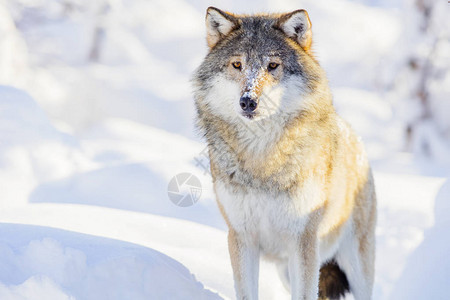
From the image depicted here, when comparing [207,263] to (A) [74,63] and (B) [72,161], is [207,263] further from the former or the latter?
(A) [74,63]

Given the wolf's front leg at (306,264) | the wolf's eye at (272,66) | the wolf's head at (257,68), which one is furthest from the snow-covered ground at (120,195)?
the wolf's eye at (272,66)

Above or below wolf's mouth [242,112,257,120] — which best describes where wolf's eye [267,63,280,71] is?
above

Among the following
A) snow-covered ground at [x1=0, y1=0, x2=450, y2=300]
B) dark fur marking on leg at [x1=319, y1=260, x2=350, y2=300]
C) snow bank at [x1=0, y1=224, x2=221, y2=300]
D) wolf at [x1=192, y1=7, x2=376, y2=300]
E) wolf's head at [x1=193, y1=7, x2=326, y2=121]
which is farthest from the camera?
dark fur marking on leg at [x1=319, y1=260, x2=350, y2=300]

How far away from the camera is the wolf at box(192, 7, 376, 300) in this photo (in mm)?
3443

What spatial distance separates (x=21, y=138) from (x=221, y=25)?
4898 millimetres

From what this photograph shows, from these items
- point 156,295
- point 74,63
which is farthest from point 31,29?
point 156,295

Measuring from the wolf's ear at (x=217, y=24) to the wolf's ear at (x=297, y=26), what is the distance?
1.13 ft

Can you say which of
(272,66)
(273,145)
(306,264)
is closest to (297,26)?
(272,66)

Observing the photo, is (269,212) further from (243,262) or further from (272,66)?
(272,66)

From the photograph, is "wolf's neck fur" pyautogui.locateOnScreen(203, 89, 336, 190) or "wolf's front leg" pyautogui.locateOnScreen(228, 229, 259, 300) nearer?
"wolf's neck fur" pyautogui.locateOnScreen(203, 89, 336, 190)

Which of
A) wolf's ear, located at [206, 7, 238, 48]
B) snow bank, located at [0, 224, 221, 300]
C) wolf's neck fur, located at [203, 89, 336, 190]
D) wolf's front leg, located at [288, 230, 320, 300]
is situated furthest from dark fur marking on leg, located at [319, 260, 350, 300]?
wolf's ear, located at [206, 7, 238, 48]

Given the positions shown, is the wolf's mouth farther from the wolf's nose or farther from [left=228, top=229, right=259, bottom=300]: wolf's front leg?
[left=228, top=229, right=259, bottom=300]: wolf's front leg

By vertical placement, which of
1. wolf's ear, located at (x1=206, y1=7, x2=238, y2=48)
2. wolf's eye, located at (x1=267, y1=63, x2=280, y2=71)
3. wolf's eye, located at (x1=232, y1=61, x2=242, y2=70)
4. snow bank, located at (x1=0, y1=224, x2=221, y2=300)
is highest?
wolf's ear, located at (x1=206, y1=7, x2=238, y2=48)

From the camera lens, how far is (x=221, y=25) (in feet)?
12.1
